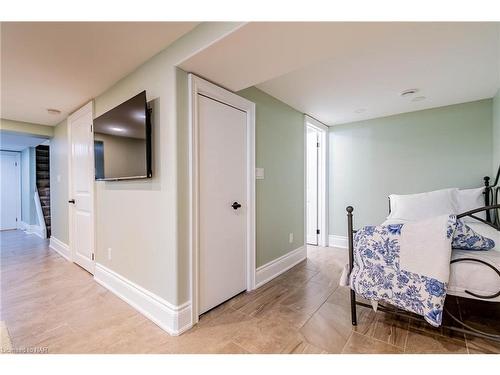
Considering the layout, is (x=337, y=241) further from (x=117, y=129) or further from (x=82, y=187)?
(x=82, y=187)

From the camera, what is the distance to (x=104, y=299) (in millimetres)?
2199

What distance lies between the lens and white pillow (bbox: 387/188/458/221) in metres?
2.54

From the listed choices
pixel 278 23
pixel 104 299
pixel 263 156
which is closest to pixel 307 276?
pixel 263 156

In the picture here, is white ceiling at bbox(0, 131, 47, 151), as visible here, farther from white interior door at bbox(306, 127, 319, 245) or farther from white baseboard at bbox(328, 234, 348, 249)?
white baseboard at bbox(328, 234, 348, 249)

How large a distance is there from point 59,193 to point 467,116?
20.1 ft

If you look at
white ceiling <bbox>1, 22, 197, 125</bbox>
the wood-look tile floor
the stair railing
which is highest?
white ceiling <bbox>1, 22, 197, 125</bbox>

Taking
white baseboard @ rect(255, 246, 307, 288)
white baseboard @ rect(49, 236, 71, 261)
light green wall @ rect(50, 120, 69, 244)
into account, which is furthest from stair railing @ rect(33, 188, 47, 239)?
white baseboard @ rect(255, 246, 307, 288)

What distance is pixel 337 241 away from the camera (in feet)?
13.1

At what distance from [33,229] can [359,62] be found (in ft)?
24.7

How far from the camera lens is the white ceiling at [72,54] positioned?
57.0 inches

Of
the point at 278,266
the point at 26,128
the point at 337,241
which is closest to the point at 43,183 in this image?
the point at 26,128

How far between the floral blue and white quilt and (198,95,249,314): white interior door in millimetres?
1091

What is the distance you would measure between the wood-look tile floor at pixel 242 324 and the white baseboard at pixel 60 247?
831 millimetres
